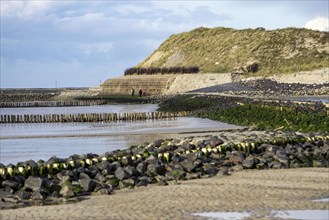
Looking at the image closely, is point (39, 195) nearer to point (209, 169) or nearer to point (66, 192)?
point (66, 192)

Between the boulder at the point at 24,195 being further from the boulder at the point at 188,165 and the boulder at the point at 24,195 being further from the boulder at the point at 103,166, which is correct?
the boulder at the point at 188,165

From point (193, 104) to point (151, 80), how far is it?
1604 inches

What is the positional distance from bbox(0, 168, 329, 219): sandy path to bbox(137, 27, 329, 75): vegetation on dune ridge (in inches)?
2931

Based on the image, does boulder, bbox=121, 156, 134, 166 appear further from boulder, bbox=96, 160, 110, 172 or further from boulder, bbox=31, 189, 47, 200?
boulder, bbox=31, 189, 47, 200

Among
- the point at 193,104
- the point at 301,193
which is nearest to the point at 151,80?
the point at 193,104

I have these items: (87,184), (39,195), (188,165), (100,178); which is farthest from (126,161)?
(39,195)

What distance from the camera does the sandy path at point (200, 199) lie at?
497 inches

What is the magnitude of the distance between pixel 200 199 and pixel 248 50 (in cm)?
9381

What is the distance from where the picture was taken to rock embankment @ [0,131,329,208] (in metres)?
15.2

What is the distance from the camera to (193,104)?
5938cm

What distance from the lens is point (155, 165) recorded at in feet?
57.1

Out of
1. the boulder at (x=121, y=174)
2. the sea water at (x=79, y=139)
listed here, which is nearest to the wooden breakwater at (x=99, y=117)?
the sea water at (x=79, y=139)

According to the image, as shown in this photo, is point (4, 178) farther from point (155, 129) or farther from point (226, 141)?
point (155, 129)

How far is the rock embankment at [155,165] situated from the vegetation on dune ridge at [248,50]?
69.9 metres
